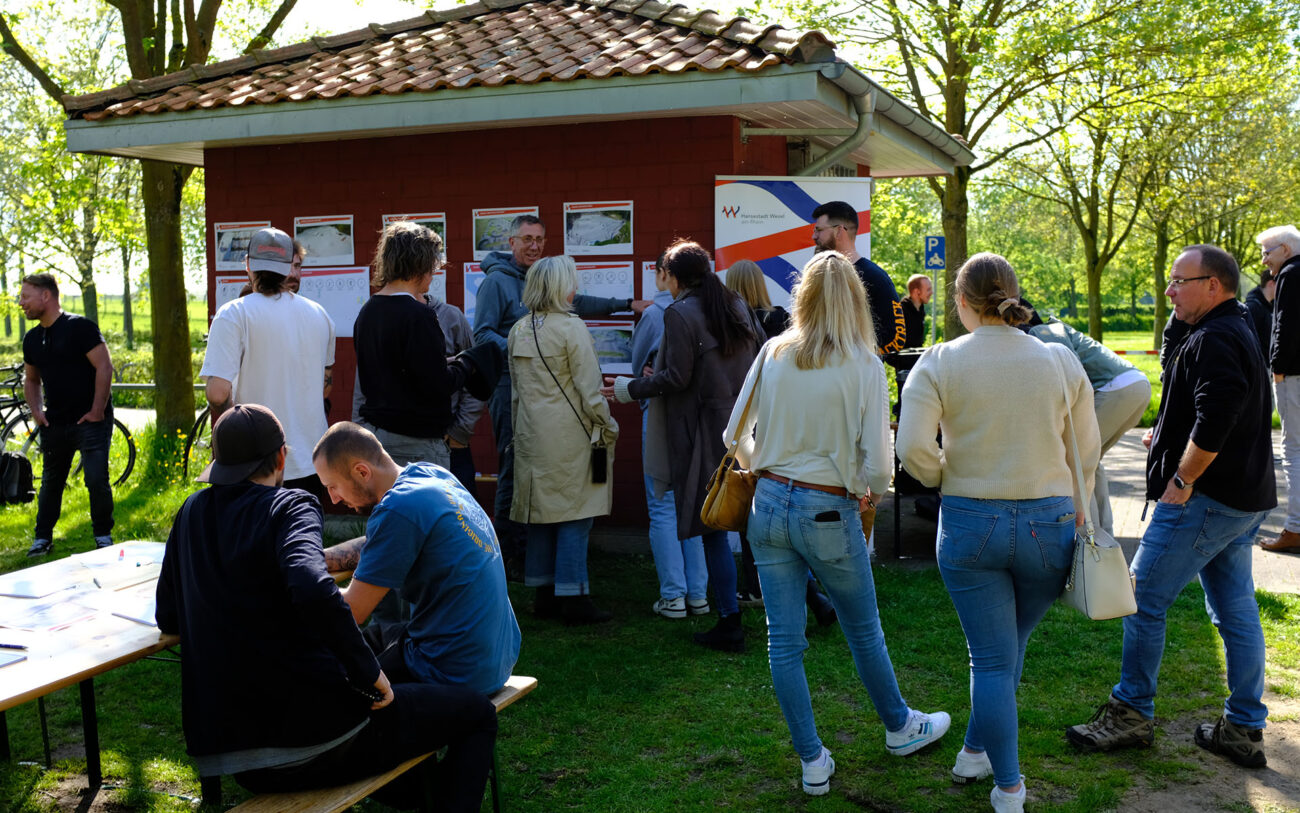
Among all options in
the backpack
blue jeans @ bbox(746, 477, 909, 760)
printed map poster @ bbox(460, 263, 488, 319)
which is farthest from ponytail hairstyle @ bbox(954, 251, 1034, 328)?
the backpack

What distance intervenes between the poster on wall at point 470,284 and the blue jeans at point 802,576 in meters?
4.34

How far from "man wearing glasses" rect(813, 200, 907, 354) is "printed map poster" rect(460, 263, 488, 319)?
9.54ft

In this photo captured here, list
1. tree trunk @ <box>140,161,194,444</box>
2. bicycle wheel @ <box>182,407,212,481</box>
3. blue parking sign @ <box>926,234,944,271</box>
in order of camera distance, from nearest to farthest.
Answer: bicycle wheel @ <box>182,407,212,481</box>, tree trunk @ <box>140,161,194,444</box>, blue parking sign @ <box>926,234,944,271</box>

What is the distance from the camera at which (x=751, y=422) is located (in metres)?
4.08

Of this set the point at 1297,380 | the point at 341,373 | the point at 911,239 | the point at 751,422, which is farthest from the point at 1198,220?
the point at 751,422

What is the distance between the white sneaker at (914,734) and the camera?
411 cm

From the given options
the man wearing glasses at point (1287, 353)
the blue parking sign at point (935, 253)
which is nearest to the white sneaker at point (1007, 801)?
the man wearing glasses at point (1287, 353)

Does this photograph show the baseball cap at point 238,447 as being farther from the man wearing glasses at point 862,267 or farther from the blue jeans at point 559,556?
the man wearing glasses at point 862,267

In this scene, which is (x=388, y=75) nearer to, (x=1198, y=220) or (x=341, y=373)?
(x=341, y=373)

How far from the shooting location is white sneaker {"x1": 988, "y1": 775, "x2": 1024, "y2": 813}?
3549 millimetres

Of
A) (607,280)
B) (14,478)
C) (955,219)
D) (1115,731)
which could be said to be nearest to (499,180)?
(607,280)

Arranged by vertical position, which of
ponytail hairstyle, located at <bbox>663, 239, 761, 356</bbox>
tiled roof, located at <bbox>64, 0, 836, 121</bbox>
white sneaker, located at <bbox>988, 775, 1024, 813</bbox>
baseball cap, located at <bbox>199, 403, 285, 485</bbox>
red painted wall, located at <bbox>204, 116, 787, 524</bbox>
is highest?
tiled roof, located at <bbox>64, 0, 836, 121</bbox>

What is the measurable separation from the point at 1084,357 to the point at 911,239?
116 ft

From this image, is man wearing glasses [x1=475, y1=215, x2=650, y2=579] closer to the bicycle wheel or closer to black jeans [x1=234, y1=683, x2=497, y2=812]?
black jeans [x1=234, y1=683, x2=497, y2=812]
